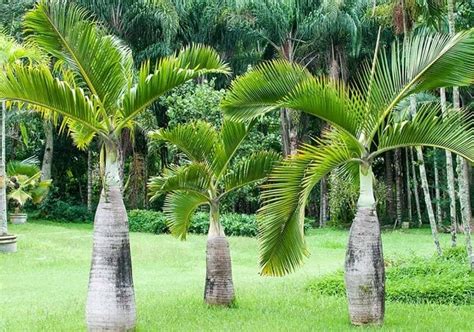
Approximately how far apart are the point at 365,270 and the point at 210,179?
2.65m

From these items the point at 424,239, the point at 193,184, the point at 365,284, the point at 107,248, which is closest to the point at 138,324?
the point at 107,248

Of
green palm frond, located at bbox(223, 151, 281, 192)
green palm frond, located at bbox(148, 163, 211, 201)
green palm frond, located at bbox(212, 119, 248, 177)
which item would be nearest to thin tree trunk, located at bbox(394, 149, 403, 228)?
green palm frond, located at bbox(223, 151, 281, 192)

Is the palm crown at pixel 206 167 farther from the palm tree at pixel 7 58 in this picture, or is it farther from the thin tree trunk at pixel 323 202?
the thin tree trunk at pixel 323 202

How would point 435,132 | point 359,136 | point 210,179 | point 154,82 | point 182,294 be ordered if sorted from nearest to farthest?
point 435,132 < point 154,82 < point 359,136 < point 210,179 < point 182,294

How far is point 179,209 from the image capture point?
870cm

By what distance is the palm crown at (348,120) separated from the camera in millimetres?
6551

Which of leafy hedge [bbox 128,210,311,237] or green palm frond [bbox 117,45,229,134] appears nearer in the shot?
green palm frond [bbox 117,45,229,134]

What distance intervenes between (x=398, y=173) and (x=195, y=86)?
974 cm

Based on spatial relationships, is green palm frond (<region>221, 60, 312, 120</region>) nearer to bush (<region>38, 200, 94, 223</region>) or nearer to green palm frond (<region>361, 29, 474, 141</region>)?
green palm frond (<region>361, 29, 474, 141</region>)

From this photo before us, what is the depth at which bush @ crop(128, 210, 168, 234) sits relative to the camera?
72.5 ft

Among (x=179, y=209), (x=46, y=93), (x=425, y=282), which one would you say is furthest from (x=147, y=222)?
(x=46, y=93)

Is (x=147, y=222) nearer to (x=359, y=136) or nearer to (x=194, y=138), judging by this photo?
(x=194, y=138)

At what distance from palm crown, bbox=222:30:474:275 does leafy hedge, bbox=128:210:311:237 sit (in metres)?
13.6

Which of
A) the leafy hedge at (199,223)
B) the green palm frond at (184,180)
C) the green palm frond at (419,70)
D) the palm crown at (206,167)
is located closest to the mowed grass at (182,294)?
the palm crown at (206,167)
